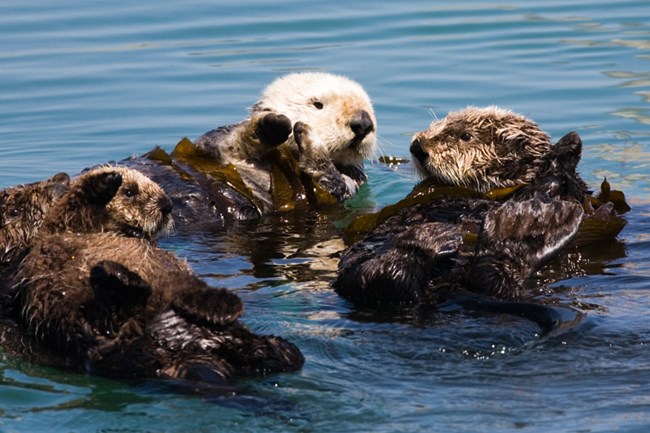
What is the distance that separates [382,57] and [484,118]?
553cm

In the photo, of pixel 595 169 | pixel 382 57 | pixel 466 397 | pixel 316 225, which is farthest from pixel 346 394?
pixel 382 57

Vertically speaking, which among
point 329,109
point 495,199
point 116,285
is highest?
point 329,109

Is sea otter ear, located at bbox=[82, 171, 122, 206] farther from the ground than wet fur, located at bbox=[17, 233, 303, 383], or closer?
farther from the ground

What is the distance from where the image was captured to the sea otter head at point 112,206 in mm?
5621

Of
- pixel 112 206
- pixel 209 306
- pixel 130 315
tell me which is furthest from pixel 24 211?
pixel 209 306

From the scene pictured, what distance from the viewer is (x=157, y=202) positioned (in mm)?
6215

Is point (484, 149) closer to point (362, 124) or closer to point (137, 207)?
point (362, 124)

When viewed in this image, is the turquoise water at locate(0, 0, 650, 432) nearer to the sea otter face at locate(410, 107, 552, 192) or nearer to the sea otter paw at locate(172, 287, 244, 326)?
the sea otter paw at locate(172, 287, 244, 326)

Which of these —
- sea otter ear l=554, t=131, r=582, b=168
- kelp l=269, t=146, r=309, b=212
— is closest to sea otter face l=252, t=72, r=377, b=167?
kelp l=269, t=146, r=309, b=212

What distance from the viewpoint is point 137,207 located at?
613cm

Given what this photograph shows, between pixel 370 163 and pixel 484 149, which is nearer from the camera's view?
pixel 484 149

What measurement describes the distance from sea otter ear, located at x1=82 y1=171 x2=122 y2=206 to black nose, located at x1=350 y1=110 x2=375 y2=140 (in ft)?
8.09

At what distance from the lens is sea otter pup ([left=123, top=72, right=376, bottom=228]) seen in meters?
7.61

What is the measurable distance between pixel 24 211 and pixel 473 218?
2283 millimetres
